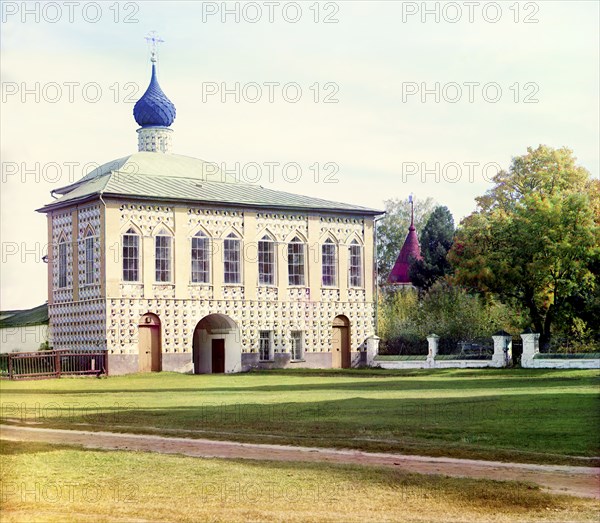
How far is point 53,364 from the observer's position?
4141cm

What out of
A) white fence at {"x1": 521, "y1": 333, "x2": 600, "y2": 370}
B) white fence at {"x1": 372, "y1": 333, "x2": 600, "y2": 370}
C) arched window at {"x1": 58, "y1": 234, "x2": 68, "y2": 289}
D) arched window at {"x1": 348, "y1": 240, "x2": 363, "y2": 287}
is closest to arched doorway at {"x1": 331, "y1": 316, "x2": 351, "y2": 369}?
arched window at {"x1": 348, "y1": 240, "x2": 363, "y2": 287}

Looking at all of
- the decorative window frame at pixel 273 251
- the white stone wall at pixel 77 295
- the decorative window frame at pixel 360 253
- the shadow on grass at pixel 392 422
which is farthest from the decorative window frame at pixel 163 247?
the shadow on grass at pixel 392 422

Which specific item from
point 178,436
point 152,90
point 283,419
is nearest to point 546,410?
point 283,419

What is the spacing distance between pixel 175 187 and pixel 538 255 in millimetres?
15378

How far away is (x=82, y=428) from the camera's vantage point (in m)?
18.8

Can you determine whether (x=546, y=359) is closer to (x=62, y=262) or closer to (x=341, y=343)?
(x=341, y=343)

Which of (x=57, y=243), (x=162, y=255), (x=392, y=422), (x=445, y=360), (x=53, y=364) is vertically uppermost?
(x=57, y=243)

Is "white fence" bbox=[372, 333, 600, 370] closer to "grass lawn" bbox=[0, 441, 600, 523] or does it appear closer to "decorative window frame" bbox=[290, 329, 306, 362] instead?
"decorative window frame" bbox=[290, 329, 306, 362]

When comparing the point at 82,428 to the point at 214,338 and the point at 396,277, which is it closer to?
the point at 214,338

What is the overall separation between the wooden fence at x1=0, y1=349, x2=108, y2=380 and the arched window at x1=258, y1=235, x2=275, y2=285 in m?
8.54

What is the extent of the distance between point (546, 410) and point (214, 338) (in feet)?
97.5

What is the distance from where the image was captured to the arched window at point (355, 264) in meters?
51.2

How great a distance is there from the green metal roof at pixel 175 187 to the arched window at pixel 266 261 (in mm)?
1637

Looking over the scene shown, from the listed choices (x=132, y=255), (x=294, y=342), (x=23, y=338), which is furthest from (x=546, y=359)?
(x=23, y=338)
